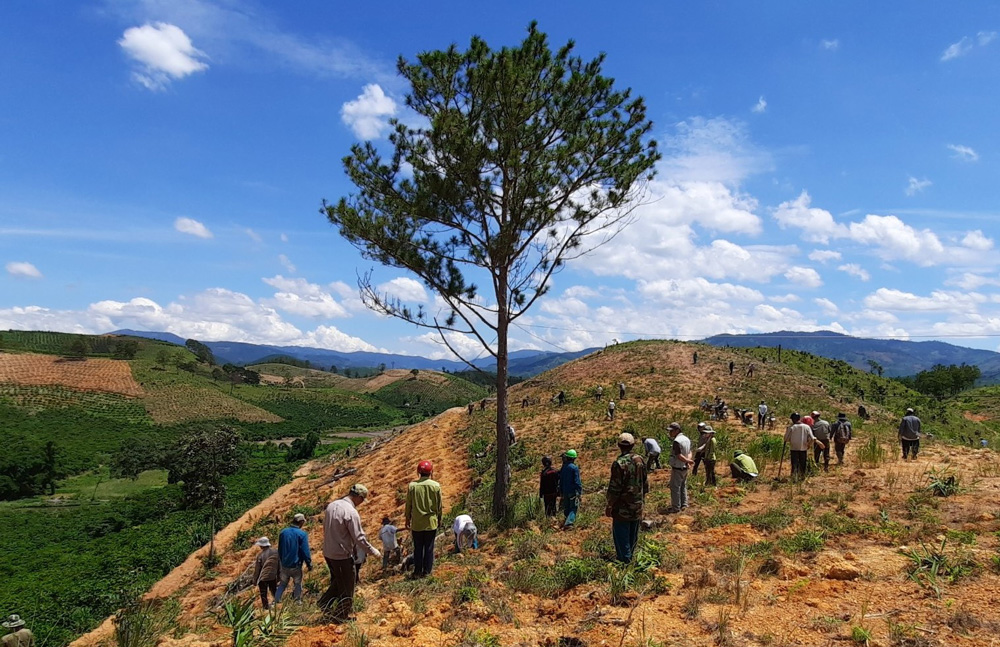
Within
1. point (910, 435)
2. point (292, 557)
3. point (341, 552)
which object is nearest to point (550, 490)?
point (292, 557)

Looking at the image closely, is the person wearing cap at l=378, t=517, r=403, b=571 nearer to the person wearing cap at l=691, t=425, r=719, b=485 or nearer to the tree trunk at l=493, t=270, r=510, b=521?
the tree trunk at l=493, t=270, r=510, b=521

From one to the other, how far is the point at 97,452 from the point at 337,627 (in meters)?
81.7

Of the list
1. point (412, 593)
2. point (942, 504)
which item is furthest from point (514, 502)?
point (942, 504)

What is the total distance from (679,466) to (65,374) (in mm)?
129532

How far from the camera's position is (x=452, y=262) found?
40.0ft

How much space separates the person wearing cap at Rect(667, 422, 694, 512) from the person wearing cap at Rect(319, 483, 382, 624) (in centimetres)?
604

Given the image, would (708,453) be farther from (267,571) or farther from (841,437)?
(267,571)

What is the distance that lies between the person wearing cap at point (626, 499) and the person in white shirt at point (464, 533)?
3638 millimetres

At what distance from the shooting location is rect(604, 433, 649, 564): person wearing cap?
24.0 feet

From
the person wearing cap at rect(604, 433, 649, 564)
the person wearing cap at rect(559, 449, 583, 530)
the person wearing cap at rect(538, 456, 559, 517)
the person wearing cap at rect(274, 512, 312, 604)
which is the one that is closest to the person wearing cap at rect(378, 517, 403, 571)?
the person wearing cap at rect(274, 512, 312, 604)

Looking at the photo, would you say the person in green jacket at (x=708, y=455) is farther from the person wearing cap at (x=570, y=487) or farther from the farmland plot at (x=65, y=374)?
the farmland plot at (x=65, y=374)

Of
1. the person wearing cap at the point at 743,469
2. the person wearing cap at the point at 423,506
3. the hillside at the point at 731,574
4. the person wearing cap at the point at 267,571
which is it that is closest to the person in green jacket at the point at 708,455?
the hillside at the point at 731,574

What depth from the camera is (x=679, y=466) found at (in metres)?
10.1

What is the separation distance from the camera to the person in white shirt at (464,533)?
1029 centimetres
